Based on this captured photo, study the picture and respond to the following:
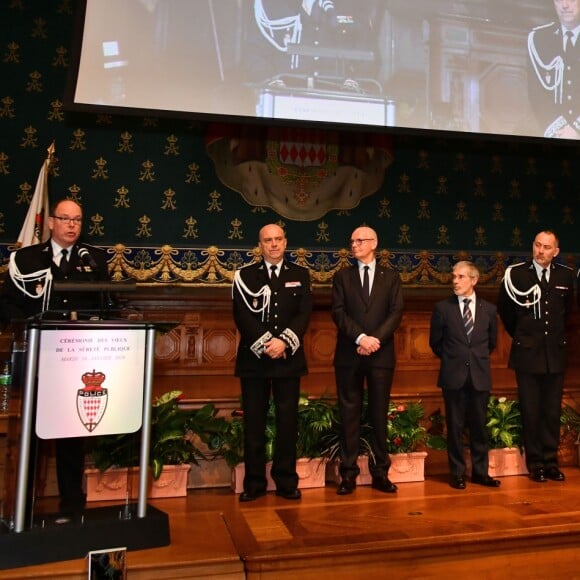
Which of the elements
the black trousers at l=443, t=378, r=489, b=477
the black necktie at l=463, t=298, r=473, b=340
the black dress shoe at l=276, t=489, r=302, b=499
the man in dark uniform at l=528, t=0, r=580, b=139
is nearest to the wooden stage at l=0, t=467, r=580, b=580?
the black dress shoe at l=276, t=489, r=302, b=499

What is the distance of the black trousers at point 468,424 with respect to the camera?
3441 millimetres

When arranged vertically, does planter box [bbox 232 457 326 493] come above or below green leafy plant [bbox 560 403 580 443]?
below

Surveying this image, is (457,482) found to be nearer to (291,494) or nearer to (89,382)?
(291,494)

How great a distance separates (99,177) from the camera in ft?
15.8

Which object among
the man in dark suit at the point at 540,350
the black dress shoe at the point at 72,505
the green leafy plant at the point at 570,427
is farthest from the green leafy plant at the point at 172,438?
the green leafy plant at the point at 570,427

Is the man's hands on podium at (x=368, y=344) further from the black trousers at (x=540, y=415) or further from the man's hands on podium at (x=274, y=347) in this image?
the black trousers at (x=540, y=415)

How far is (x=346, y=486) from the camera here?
3.29m

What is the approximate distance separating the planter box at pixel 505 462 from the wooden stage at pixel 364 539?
538 mm

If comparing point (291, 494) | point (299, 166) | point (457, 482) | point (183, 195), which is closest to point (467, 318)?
point (457, 482)

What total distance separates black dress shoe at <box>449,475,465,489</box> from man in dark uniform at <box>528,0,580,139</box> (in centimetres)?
281

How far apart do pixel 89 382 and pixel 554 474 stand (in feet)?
9.31

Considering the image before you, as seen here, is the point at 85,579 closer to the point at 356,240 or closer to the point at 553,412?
the point at 356,240

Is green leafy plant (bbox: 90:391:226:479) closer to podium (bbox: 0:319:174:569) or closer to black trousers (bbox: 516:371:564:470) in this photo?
podium (bbox: 0:319:174:569)

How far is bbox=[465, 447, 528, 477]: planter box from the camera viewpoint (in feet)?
12.3
